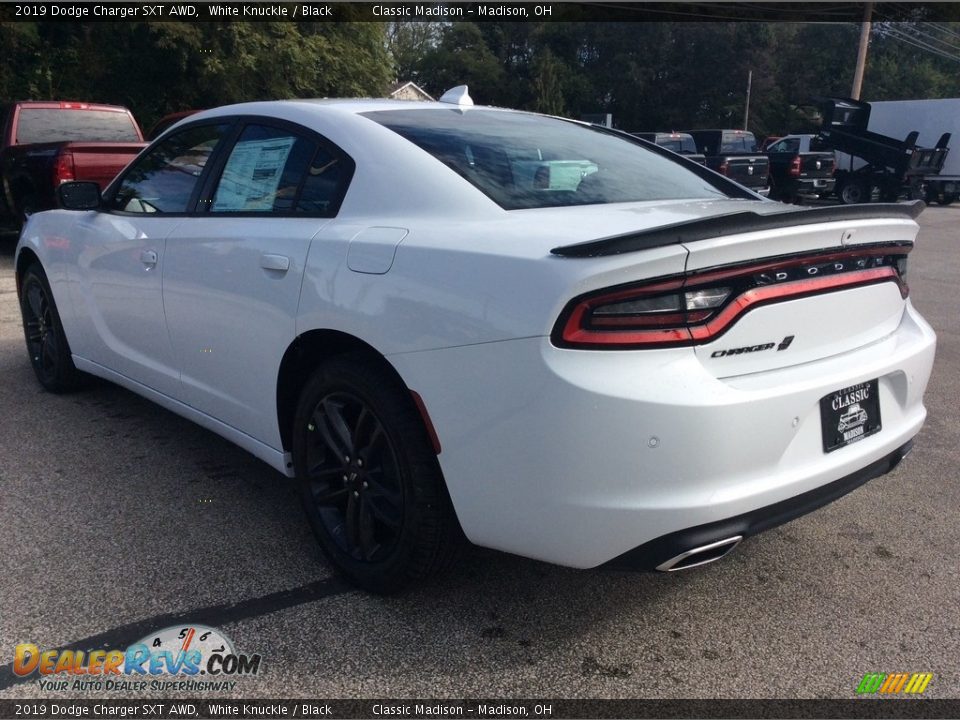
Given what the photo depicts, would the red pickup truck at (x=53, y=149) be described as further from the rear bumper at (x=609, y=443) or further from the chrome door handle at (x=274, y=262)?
the rear bumper at (x=609, y=443)

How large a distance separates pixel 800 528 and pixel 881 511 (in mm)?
421

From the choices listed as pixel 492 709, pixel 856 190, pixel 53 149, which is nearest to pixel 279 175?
pixel 492 709

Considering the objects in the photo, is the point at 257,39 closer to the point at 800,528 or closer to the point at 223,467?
the point at 223,467

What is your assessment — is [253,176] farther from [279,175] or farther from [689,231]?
[689,231]

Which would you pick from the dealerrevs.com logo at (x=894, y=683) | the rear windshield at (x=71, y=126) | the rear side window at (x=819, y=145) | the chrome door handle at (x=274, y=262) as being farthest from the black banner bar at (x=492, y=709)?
the rear side window at (x=819, y=145)

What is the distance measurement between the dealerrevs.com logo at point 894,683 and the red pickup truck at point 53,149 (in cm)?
816

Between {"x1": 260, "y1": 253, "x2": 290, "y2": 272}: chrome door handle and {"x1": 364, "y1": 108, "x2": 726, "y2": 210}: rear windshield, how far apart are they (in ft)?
1.96

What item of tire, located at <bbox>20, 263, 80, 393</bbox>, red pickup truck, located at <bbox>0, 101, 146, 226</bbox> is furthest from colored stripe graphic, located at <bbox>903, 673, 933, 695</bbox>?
red pickup truck, located at <bbox>0, 101, 146, 226</bbox>

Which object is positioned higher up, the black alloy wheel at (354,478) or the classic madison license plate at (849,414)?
the classic madison license plate at (849,414)

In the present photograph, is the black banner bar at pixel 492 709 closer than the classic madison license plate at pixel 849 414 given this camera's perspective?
Yes

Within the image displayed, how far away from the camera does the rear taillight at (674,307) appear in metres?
2.12

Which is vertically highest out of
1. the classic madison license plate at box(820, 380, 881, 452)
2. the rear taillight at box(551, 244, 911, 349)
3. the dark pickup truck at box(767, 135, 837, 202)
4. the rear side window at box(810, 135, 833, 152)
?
the rear taillight at box(551, 244, 911, 349)

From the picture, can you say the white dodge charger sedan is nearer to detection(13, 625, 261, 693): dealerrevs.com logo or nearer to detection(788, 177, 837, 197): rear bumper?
detection(13, 625, 261, 693): dealerrevs.com logo

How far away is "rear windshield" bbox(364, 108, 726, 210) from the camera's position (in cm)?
284
